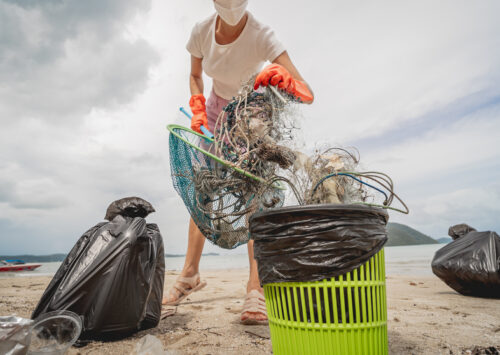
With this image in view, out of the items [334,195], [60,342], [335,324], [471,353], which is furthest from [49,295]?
[471,353]

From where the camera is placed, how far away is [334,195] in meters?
1.35

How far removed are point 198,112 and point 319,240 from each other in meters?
1.59

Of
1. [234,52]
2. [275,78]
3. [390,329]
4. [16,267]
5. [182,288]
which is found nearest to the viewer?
[275,78]

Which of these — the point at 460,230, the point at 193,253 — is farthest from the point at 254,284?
the point at 460,230

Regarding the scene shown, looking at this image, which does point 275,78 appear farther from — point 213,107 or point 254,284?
point 254,284

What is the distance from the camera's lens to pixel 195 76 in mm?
2570

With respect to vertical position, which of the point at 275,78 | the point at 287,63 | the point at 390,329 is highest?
the point at 287,63

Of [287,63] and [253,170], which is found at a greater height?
[287,63]

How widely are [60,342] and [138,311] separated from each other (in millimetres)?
327

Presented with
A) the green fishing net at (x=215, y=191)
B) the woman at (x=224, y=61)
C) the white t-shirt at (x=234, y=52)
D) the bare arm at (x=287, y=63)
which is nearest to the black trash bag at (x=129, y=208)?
the green fishing net at (x=215, y=191)

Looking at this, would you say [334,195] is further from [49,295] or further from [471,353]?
[49,295]

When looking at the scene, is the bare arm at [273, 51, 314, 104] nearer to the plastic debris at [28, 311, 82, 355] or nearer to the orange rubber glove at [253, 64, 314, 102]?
the orange rubber glove at [253, 64, 314, 102]

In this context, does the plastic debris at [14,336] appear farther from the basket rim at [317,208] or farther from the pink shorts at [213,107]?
the pink shorts at [213,107]

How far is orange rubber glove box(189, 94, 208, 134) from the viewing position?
2146mm
